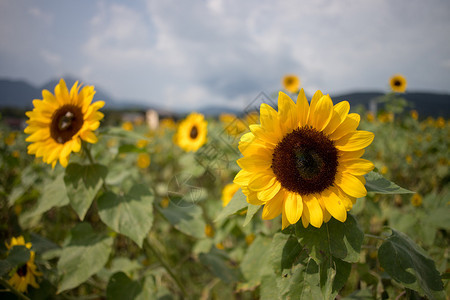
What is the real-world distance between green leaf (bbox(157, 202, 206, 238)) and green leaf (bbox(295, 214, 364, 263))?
988 mm

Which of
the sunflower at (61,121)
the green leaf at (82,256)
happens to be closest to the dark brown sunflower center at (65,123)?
the sunflower at (61,121)

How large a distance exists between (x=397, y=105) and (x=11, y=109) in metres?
11.4

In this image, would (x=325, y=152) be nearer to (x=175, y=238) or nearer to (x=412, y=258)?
(x=412, y=258)

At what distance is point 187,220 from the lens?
192cm

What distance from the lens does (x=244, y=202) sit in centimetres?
108

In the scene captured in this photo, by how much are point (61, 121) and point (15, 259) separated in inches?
34.2

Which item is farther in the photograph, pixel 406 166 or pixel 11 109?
pixel 11 109

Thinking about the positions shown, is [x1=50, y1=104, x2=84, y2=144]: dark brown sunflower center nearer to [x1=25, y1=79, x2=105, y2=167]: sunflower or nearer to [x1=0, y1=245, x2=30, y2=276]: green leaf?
[x1=25, y1=79, x2=105, y2=167]: sunflower

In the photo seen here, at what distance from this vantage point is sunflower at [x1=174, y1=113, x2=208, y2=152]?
148 inches

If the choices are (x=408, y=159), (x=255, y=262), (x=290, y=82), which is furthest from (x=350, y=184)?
(x=408, y=159)

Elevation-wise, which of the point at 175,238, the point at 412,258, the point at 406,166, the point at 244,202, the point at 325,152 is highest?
the point at 325,152

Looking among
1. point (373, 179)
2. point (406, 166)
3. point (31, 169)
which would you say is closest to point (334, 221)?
point (373, 179)

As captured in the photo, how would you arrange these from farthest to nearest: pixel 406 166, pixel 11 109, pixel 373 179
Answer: pixel 11 109, pixel 406 166, pixel 373 179

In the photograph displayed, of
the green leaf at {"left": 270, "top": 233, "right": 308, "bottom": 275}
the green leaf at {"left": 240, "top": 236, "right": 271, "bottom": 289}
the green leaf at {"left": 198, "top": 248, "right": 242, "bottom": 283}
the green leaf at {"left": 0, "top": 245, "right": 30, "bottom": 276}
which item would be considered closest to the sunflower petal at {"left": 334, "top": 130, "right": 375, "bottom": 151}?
the green leaf at {"left": 270, "top": 233, "right": 308, "bottom": 275}
